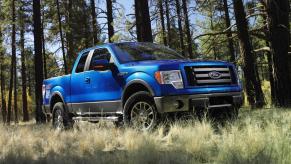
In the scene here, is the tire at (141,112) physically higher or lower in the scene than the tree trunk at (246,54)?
lower

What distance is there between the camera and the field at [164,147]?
213 inches

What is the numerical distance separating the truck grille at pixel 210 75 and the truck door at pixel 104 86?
159 centimetres

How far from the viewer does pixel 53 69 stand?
37281 millimetres

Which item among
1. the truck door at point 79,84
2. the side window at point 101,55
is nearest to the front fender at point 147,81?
the side window at point 101,55

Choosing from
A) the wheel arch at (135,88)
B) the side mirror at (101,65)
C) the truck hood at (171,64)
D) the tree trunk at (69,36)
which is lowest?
the wheel arch at (135,88)

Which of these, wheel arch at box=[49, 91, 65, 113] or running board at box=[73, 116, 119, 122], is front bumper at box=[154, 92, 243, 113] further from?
wheel arch at box=[49, 91, 65, 113]

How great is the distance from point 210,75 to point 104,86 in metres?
2.37

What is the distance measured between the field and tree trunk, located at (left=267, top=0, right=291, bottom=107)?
14.5ft

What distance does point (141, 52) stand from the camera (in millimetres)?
9695

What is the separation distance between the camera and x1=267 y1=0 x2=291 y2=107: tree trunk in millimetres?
12641

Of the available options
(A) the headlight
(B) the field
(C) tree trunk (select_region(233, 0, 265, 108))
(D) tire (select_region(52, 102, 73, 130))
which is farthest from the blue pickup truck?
(C) tree trunk (select_region(233, 0, 265, 108))

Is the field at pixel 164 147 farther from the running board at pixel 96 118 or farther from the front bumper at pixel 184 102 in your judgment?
the running board at pixel 96 118

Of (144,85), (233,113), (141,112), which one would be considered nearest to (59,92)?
(141,112)

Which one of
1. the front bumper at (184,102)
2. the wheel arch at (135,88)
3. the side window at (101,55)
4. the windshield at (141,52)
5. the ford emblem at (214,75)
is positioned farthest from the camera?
the side window at (101,55)
